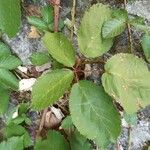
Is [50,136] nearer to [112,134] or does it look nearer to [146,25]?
[112,134]

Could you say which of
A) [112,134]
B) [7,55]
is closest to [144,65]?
[112,134]

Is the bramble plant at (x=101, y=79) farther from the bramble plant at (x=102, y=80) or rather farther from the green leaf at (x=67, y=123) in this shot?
the green leaf at (x=67, y=123)

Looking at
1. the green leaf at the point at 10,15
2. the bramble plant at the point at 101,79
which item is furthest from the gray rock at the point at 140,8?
the green leaf at the point at 10,15

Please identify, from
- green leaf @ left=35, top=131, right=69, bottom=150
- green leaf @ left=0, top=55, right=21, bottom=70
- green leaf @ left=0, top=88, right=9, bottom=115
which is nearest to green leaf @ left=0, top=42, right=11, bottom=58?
green leaf @ left=0, top=55, right=21, bottom=70

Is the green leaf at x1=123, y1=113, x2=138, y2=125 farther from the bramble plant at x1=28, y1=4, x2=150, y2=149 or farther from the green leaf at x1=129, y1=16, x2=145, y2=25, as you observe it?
the green leaf at x1=129, y1=16, x2=145, y2=25

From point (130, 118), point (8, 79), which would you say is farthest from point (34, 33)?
point (130, 118)

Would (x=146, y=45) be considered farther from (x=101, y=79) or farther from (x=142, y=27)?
(x=101, y=79)
